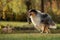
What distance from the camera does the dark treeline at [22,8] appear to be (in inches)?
114

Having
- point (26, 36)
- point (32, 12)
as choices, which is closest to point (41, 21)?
point (32, 12)

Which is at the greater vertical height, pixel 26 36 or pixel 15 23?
pixel 15 23

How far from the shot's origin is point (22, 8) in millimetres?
2922

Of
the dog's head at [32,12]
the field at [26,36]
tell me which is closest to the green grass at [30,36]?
the field at [26,36]

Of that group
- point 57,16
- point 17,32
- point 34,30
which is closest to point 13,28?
point 17,32

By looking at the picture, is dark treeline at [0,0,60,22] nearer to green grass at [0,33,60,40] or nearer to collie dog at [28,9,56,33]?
collie dog at [28,9,56,33]

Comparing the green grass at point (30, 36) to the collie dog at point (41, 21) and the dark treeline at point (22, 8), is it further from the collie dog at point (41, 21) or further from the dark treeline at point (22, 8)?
the dark treeline at point (22, 8)

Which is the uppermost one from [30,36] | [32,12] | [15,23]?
[32,12]

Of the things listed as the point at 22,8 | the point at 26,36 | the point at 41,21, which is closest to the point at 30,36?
the point at 26,36

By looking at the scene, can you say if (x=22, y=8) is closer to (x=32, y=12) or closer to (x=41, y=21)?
(x=32, y=12)

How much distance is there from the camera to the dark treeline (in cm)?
289

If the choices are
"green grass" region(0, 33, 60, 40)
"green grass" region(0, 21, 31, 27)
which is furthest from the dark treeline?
"green grass" region(0, 33, 60, 40)

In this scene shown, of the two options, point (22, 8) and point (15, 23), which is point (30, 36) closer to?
point (15, 23)

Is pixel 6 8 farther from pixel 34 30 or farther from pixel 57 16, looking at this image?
pixel 57 16
